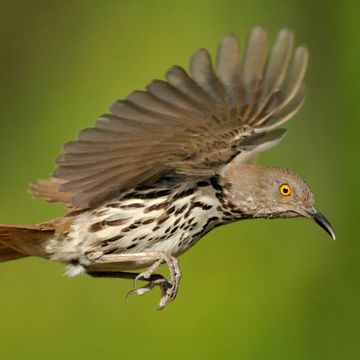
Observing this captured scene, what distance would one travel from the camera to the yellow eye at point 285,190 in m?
6.63

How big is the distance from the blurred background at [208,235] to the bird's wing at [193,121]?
6.71 feet

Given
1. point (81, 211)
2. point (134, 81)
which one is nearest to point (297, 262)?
point (134, 81)

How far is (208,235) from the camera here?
8.60 meters

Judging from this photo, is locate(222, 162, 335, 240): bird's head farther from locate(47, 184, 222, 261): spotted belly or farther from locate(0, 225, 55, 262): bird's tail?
locate(0, 225, 55, 262): bird's tail

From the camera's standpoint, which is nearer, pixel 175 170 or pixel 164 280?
pixel 175 170

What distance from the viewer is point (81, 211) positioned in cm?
662

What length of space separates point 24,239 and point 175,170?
81 cm

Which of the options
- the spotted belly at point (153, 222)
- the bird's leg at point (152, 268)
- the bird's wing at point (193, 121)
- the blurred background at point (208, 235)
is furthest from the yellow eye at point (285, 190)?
the blurred background at point (208, 235)

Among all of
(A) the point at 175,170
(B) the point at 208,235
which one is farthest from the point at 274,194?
(B) the point at 208,235

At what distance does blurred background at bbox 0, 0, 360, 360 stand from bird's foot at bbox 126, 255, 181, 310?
1.74 m

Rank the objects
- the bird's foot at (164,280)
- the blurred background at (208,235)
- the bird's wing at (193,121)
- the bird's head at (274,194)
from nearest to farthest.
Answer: the bird's wing at (193,121), the bird's foot at (164,280), the bird's head at (274,194), the blurred background at (208,235)

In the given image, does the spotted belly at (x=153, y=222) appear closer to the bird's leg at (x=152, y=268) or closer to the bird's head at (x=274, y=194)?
the bird's leg at (x=152, y=268)

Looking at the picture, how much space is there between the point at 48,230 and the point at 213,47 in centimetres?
299

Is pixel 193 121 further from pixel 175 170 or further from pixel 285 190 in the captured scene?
pixel 285 190
